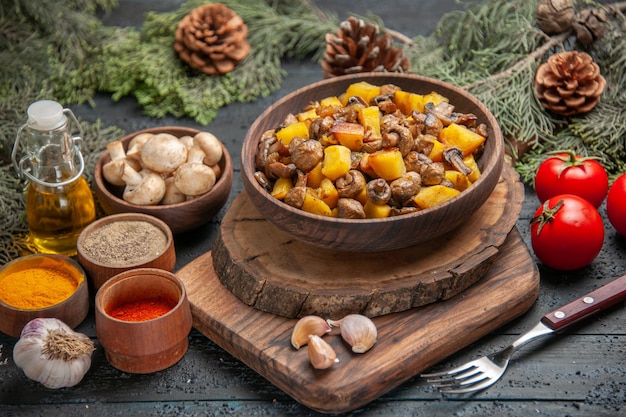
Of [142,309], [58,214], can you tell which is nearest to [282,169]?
[142,309]

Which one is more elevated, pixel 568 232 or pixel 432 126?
pixel 432 126

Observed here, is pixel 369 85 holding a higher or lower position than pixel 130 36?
higher

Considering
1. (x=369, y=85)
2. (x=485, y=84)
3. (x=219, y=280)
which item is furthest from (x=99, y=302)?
(x=485, y=84)

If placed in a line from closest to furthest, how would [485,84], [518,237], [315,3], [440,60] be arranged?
1. [518,237]
2. [485,84]
3. [440,60]
4. [315,3]

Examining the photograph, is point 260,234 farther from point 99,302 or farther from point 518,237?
point 518,237

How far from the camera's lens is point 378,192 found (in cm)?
229

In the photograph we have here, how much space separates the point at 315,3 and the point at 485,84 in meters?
1.27

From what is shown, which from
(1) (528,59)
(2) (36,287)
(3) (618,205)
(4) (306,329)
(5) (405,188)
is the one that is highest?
(5) (405,188)

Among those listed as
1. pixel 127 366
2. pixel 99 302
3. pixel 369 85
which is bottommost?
pixel 127 366

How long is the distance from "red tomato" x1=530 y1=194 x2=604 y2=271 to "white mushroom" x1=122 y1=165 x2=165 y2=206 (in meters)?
1.22

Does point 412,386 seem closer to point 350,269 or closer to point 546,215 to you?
point 350,269

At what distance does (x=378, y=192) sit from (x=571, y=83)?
3.98 ft

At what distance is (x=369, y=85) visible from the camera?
2723 mm

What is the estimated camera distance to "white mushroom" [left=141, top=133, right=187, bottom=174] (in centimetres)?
273
